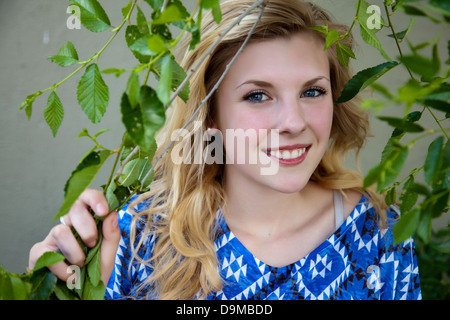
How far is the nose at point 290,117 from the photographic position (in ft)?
4.43

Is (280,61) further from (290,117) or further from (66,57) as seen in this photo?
(66,57)

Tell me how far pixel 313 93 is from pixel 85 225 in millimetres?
823

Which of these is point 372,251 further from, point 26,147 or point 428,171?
point 26,147

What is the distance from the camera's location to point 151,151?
2.95 ft

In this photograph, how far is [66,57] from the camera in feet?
2.84

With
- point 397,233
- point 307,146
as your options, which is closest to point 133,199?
point 307,146

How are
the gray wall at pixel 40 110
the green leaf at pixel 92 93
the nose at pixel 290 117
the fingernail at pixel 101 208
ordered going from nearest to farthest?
the green leaf at pixel 92 93 < the fingernail at pixel 101 208 < the nose at pixel 290 117 < the gray wall at pixel 40 110

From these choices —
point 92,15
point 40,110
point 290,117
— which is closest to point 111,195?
point 92,15

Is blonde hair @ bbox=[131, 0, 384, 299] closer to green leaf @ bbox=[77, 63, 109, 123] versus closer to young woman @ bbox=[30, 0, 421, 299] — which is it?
young woman @ bbox=[30, 0, 421, 299]

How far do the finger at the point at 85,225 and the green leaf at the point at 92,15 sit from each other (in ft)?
1.15

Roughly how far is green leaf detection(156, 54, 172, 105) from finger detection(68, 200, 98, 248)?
438 millimetres

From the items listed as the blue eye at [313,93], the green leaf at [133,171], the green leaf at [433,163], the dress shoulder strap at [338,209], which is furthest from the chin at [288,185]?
the green leaf at [433,163]

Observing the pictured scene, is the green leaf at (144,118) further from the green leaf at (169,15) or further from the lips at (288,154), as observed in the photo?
the lips at (288,154)

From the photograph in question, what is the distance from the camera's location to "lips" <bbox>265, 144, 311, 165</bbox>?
4.59ft
